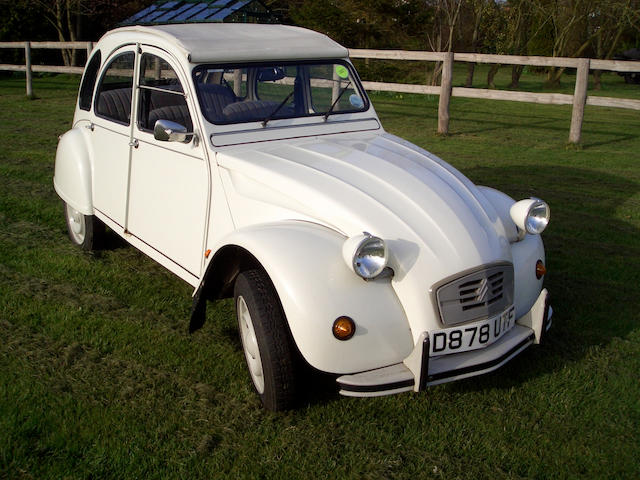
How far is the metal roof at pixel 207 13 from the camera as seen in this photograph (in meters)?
22.5

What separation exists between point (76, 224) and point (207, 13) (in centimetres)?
1832

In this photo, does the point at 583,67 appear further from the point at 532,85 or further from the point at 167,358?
the point at 532,85

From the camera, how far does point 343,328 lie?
3.18 m

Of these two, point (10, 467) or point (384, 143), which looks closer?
point (10, 467)

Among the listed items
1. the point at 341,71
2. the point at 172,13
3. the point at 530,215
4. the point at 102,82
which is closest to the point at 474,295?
the point at 530,215

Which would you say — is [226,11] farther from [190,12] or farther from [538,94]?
[538,94]

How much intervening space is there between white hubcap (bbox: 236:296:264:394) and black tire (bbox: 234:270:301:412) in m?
0.05

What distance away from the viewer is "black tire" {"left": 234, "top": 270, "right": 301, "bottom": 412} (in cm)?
333

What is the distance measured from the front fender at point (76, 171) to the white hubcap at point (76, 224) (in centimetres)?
23

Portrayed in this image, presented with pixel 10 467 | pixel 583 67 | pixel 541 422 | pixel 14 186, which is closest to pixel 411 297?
pixel 541 422

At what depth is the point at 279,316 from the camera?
11.1 ft

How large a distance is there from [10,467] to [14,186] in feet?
18.9

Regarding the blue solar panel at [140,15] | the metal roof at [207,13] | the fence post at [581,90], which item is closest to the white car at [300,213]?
the fence post at [581,90]

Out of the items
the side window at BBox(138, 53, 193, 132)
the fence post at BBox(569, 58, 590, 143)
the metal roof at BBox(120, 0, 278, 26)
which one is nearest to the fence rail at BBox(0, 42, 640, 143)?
the fence post at BBox(569, 58, 590, 143)
